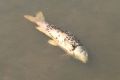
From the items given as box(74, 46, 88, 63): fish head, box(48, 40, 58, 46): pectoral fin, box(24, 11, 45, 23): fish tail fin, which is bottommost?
box(74, 46, 88, 63): fish head

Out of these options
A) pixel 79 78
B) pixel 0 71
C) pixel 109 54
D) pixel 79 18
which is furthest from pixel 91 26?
pixel 0 71

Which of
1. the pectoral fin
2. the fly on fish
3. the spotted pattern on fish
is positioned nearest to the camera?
the fly on fish

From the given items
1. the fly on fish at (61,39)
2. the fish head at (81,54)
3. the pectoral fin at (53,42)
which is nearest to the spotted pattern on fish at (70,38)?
the fly on fish at (61,39)

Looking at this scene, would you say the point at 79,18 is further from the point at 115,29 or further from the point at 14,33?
the point at 14,33

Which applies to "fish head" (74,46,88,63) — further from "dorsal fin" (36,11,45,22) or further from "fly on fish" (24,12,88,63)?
"dorsal fin" (36,11,45,22)

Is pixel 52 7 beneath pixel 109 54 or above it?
above

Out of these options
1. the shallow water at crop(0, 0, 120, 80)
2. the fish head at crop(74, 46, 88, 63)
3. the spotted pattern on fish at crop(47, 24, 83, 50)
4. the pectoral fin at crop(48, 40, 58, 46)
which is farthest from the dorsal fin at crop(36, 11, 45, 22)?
the fish head at crop(74, 46, 88, 63)

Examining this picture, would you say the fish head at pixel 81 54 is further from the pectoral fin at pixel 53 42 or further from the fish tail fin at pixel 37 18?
the fish tail fin at pixel 37 18
